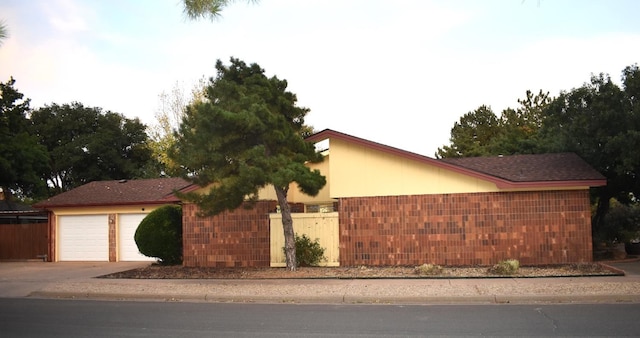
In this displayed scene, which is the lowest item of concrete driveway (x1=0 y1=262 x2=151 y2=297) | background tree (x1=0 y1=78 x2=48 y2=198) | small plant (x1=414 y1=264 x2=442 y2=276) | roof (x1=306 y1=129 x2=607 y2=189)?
concrete driveway (x1=0 y1=262 x2=151 y2=297)

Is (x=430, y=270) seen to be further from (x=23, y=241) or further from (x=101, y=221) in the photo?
(x=23, y=241)

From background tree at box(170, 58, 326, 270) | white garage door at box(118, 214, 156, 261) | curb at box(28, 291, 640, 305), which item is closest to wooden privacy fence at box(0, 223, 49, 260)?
white garage door at box(118, 214, 156, 261)

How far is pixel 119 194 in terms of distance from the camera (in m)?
27.8

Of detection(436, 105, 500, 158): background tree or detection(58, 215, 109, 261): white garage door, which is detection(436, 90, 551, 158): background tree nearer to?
detection(436, 105, 500, 158): background tree

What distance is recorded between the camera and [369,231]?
20406 mm

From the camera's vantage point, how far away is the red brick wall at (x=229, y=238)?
21.4m

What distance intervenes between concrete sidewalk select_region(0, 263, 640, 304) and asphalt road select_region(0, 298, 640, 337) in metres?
0.74

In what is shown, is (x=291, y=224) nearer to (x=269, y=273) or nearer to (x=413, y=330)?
(x=269, y=273)

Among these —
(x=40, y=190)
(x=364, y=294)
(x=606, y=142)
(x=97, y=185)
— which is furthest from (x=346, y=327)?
(x=40, y=190)

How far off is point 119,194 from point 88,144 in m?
24.8

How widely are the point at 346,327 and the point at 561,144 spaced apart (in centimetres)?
1604

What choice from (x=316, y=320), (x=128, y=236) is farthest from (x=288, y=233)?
(x=128, y=236)

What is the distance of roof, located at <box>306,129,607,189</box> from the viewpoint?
18.8 meters

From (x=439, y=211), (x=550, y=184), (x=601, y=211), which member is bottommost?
(x=601, y=211)
